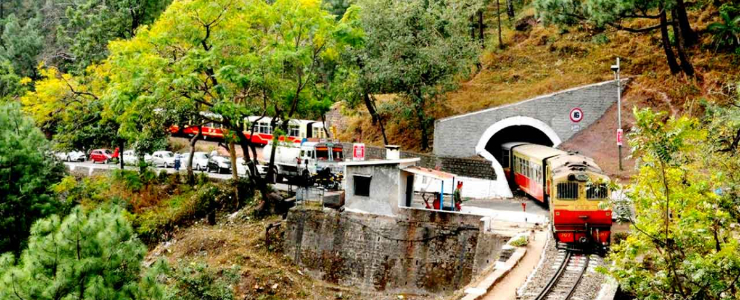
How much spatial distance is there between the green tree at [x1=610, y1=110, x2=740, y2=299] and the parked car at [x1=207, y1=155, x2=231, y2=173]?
86.6ft

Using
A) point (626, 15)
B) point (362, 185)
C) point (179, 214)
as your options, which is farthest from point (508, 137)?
point (179, 214)

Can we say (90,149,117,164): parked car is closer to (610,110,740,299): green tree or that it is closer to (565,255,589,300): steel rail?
(565,255,589,300): steel rail

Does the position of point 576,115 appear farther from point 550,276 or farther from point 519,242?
point 550,276

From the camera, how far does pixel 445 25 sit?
104ft

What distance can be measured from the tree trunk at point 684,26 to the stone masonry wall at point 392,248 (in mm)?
14773

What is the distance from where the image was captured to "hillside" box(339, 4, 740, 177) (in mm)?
27781

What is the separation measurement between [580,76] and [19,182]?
82.7ft

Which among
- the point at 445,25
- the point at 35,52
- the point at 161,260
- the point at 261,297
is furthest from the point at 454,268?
the point at 35,52

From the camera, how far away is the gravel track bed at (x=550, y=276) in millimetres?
14359

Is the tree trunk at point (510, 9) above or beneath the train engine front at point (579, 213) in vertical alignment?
above

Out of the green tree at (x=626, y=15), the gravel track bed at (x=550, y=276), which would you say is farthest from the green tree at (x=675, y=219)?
the green tree at (x=626, y=15)

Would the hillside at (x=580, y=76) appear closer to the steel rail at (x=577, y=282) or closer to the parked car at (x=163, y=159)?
the parked car at (x=163, y=159)

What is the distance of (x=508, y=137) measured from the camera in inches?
1261

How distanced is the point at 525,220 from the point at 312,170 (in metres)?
11.4
